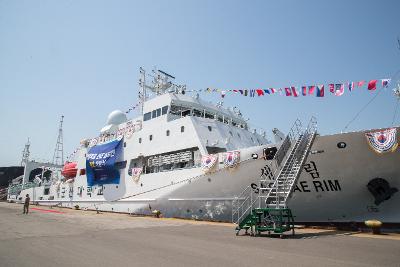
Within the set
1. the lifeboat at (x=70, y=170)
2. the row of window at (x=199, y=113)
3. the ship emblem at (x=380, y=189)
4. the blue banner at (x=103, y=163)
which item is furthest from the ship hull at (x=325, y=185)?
the lifeboat at (x=70, y=170)

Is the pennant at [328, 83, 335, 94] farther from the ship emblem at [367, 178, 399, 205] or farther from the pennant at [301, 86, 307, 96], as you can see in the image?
the ship emblem at [367, 178, 399, 205]

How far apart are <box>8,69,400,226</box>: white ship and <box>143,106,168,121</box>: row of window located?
0.22 ft

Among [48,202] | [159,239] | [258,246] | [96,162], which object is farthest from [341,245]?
[48,202]

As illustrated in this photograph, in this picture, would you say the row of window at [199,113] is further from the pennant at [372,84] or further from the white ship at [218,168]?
the pennant at [372,84]

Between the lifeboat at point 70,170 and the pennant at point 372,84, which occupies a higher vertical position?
the pennant at point 372,84

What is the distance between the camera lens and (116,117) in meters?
28.3

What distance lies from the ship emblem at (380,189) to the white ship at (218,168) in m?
0.02

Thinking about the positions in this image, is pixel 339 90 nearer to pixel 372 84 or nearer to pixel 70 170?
pixel 372 84

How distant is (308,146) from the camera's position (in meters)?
12.2

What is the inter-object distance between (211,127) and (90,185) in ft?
41.2

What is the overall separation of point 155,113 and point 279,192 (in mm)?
12052

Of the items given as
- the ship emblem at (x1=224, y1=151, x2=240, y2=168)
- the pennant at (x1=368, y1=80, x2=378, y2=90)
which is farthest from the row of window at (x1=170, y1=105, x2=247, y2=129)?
the pennant at (x1=368, y1=80, x2=378, y2=90)

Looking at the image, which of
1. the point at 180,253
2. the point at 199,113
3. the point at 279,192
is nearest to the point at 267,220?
the point at 279,192

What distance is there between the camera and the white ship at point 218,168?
11.3 m
